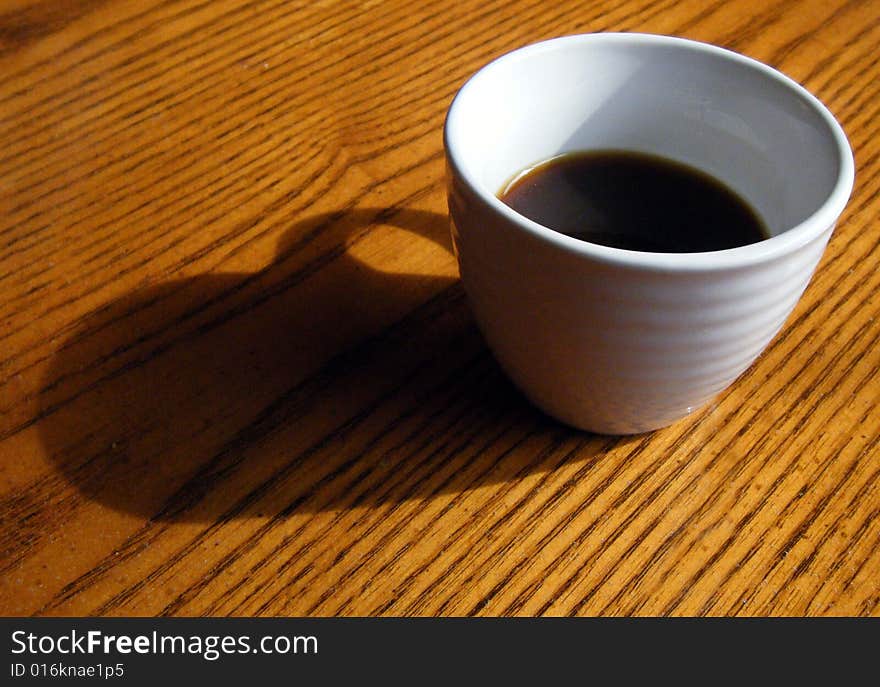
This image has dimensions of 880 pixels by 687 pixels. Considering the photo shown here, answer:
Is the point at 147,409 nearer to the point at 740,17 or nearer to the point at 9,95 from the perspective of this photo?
the point at 9,95

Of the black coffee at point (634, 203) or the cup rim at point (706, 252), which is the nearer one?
the cup rim at point (706, 252)

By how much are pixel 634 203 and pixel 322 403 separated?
0.20 meters

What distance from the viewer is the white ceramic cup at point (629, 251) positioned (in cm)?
37

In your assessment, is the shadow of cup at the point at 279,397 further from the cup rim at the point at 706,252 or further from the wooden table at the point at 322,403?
the cup rim at the point at 706,252

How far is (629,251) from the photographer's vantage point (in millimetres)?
363

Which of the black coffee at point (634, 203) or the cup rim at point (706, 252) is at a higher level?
the cup rim at point (706, 252)

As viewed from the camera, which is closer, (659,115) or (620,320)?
(620,320)

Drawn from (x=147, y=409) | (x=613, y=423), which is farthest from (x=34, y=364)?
(x=613, y=423)

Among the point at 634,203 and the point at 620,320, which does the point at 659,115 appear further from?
the point at 620,320

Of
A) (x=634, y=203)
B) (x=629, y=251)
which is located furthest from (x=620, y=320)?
(x=634, y=203)

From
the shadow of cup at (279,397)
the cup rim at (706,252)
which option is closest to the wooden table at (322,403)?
the shadow of cup at (279,397)

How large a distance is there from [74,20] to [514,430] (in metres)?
0.49

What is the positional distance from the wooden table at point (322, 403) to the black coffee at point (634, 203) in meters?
0.08
